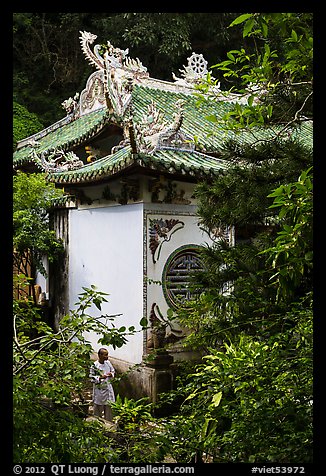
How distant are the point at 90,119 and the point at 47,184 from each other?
1577 millimetres

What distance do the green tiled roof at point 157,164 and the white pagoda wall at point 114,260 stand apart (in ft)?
1.59

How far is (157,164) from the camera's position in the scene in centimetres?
590

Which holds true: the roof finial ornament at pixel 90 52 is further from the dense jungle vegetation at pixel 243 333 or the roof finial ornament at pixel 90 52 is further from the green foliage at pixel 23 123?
the green foliage at pixel 23 123

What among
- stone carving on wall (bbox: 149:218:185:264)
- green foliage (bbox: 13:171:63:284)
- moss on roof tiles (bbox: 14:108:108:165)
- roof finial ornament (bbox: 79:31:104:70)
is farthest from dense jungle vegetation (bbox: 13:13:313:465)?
roof finial ornament (bbox: 79:31:104:70)

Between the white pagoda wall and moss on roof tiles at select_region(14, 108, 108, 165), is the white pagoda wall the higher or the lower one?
the lower one

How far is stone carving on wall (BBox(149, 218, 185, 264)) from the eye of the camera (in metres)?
6.31

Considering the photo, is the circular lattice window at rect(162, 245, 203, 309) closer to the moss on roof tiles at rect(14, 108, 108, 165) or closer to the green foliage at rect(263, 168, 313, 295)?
the moss on roof tiles at rect(14, 108, 108, 165)

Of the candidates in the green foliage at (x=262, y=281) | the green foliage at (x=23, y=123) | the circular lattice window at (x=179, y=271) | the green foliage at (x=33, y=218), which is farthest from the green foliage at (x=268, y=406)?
the green foliage at (x=23, y=123)

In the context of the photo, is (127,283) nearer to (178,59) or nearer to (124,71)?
(124,71)

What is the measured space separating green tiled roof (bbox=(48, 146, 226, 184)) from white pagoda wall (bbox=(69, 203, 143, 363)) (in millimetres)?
485

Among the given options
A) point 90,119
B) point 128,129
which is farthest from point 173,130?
point 90,119

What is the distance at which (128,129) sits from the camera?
564 centimetres

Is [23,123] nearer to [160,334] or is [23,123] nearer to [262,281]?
[160,334]

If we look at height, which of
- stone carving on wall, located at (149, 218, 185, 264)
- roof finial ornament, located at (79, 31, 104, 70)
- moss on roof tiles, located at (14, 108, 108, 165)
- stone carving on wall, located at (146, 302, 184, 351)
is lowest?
stone carving on wall, located at (146, 302, 184, 351)
